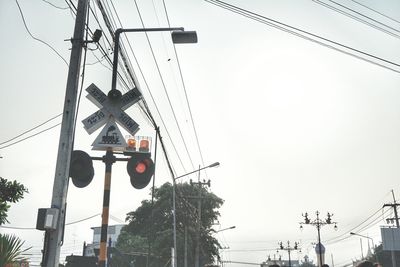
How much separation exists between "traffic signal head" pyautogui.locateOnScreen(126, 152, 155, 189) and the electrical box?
4.92ft

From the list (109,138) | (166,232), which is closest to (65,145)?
(109,138)

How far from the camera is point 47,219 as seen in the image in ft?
20.5

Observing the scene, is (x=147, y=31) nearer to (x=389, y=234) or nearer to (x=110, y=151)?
(x=110, y=151)

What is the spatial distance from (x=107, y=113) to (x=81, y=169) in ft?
3.84

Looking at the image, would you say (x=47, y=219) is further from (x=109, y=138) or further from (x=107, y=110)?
(x=107, y=110)

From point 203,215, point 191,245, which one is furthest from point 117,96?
point 203,215

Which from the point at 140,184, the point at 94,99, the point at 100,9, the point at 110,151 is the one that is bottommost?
the point at 140,184

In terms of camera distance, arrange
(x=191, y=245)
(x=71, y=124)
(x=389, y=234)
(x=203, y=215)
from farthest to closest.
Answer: (x=203, y=215)
(x=191, y=245)
(x=389, y=234)
(x=71, y=124)

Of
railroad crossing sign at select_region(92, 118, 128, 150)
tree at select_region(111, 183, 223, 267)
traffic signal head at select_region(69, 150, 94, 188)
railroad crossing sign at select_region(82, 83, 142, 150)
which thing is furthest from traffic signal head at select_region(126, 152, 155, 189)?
tree at select_region(111, 183, 223, 267)

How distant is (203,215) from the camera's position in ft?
156

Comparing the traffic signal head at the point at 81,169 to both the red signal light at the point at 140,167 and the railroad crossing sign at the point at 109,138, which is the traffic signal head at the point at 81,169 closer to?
the railroad crossing sign at the point at 109,138

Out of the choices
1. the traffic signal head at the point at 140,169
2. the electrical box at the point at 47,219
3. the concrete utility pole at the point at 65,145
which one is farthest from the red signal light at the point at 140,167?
the electrical box at the point at 47,219

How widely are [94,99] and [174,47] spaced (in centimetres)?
439

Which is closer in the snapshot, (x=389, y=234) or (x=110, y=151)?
(x=110, y=151)
